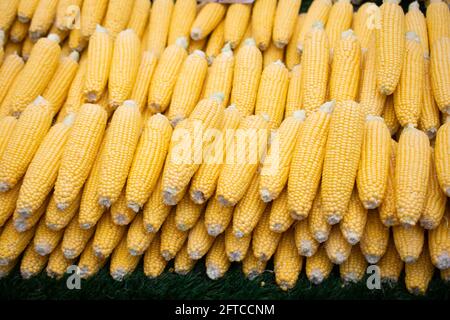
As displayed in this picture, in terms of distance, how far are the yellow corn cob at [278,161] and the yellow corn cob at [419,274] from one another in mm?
648

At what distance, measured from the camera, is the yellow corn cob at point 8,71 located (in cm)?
269

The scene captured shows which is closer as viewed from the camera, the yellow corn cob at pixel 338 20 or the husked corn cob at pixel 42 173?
the husked corn cob at pixel 42 173

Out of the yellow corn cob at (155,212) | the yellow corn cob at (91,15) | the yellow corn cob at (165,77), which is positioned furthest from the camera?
the yellow corn cob at (91,15)

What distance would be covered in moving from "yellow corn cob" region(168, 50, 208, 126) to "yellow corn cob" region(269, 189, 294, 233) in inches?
25.4

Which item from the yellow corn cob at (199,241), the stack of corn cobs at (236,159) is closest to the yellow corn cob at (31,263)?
the stack of corn cobs at (236,159)

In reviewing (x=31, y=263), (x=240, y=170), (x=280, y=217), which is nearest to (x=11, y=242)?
(x=31, y=263)

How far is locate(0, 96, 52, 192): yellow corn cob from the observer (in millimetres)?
2176

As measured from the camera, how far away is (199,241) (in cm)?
220

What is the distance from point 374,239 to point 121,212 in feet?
3.41

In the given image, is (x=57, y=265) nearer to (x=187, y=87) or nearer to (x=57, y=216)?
(x=57, y=216)

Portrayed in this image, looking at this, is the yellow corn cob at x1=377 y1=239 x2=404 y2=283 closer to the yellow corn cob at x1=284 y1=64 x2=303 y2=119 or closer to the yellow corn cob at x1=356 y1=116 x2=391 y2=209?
the yellow corn cob at x1=356 y1=116 x2=391 y2=209

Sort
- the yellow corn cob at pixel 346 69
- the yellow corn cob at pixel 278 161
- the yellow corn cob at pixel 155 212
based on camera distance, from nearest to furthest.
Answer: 1. the yellow corn cob at pixel 278 161
2. the yellow corn cob at pixel 155 212
3. the yellow corn cob at pixel 346 69

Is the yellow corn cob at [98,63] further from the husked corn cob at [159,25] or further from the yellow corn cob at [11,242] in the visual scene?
the yellow corn cob at [11,242]

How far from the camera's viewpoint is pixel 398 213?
1.95 m
